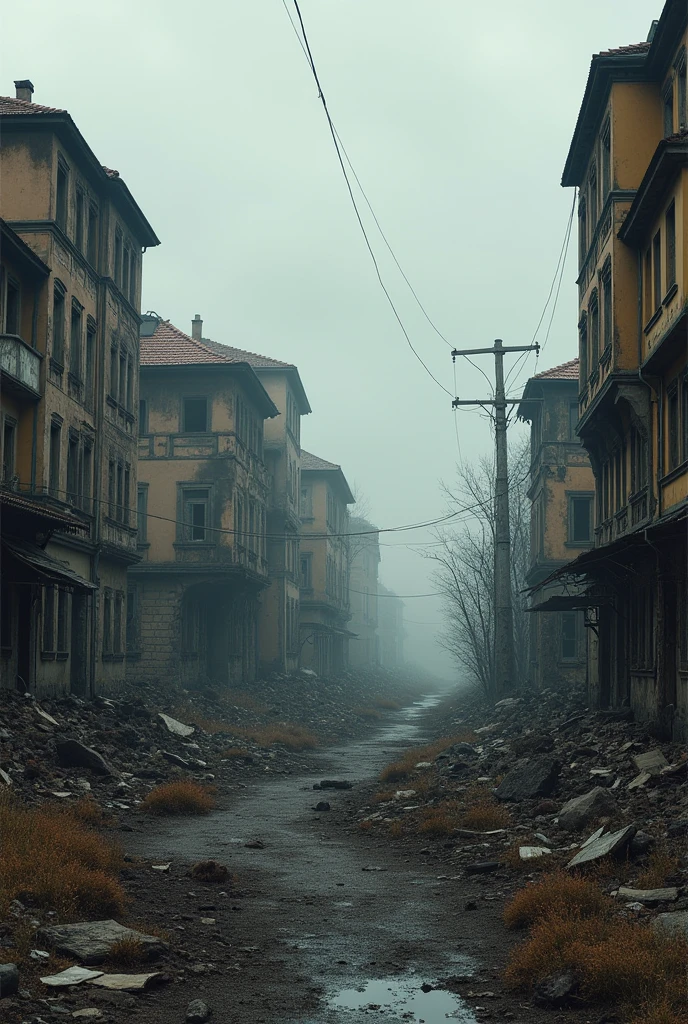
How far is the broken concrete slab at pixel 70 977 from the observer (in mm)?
7270

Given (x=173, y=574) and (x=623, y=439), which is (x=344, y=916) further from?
(x=173, y=574)

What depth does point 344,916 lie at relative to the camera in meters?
10.1

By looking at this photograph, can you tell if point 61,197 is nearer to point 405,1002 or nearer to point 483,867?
point 483,867

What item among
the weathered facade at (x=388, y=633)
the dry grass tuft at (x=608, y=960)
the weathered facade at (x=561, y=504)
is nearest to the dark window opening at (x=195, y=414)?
the weathered facade at (x=561, y=504)

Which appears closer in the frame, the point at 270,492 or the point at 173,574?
the point at 173,574

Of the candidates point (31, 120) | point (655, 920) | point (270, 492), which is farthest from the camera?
point (270, 492)

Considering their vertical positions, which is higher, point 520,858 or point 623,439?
point 623,439

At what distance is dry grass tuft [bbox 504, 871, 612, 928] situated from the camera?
8820 millimetres

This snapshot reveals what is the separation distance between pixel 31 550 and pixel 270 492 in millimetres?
29785

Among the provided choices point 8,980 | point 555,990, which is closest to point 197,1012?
point 8,980

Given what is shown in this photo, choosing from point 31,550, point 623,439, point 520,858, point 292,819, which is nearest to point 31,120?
point 31,550

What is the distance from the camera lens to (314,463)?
6569 cm

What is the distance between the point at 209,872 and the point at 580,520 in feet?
95.2

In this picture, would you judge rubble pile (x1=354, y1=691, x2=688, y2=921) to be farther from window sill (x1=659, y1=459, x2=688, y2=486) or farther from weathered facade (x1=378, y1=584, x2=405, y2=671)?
weathered facade (x1=378, y1=584, x2=405, y2=671)
